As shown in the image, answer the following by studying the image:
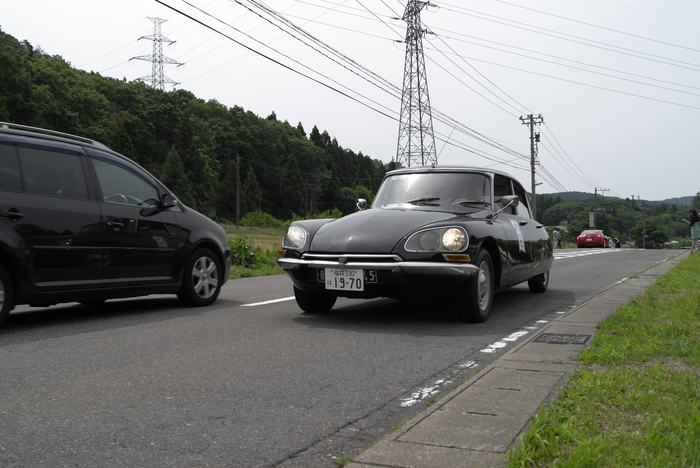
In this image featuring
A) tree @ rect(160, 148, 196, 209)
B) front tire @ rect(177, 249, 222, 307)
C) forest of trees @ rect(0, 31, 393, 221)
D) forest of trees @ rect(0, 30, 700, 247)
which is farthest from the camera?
tree @ rect(160, 148, 196, 209)

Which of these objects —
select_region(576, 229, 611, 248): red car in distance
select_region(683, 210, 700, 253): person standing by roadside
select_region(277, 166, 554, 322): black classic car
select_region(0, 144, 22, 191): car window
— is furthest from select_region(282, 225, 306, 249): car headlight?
select_region(576, 229, 611, 248): red car in distance

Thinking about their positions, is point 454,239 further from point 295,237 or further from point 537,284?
point 537,284

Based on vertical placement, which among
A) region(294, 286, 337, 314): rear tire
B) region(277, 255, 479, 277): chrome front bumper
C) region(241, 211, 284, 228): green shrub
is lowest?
region(294, 286, 337, 314): rear tire

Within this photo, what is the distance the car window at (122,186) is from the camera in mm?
6289

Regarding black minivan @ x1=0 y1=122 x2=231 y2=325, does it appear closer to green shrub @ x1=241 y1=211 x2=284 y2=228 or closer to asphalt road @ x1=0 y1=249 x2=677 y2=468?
asphalt road @ x1=0 y1=249 x2=677 y2=468

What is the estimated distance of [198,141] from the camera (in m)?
82.2

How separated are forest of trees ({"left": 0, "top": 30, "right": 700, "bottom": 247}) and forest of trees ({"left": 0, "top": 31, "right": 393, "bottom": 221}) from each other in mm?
115

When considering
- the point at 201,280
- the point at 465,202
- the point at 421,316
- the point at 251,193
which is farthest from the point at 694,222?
the point at 251,193

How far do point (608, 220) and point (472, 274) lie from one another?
5358 inches

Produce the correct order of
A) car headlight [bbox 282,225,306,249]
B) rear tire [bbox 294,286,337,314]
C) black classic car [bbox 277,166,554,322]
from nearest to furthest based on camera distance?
black classic car [bbox 277,166,554,322] < car headlight [bbox 282,225,306,249] < rear tire [bbox 294,286,337,314]

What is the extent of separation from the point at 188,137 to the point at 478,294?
73.9 m

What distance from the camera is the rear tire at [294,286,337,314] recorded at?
21.4 ft

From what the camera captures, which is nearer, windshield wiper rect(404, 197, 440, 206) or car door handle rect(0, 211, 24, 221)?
car door handle rect(0, 211, 24, 221)

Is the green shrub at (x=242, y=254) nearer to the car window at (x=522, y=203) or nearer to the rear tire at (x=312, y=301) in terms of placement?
the car window at (x=522, y=203)
